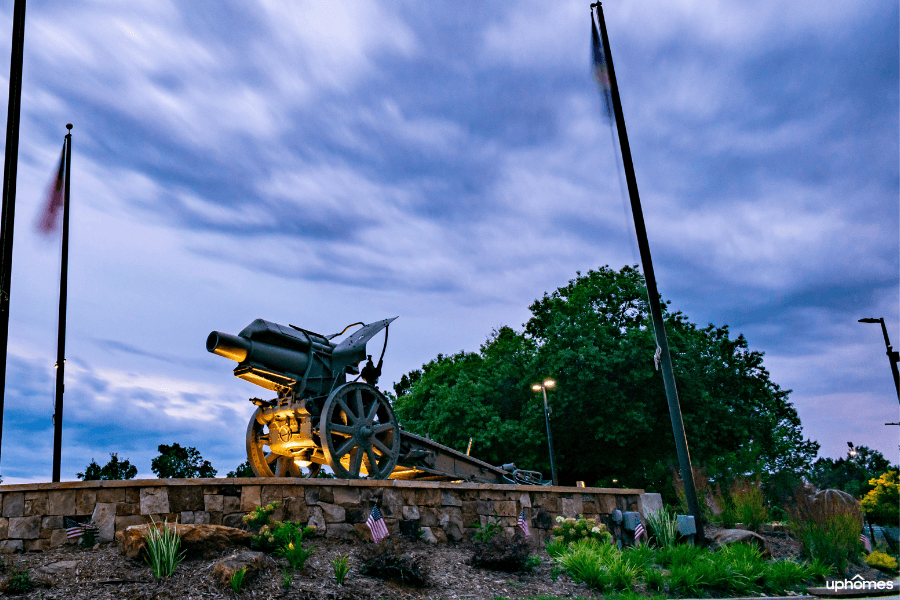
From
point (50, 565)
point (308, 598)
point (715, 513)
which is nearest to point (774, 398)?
point (715, 513)

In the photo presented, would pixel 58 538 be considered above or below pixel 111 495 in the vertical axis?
below

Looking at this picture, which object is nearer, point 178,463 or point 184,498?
point 184,498

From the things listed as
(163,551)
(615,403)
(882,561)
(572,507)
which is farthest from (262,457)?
(615,403)

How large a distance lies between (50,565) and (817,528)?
1007 centimetres

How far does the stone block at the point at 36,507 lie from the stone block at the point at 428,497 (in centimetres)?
475

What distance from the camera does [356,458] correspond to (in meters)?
10.4

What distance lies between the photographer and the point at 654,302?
1139 cm

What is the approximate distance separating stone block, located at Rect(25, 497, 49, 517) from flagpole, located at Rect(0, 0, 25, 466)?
1.04 meters

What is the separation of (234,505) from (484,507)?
3.59 metres

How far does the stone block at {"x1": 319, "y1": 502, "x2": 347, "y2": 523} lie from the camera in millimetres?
8344

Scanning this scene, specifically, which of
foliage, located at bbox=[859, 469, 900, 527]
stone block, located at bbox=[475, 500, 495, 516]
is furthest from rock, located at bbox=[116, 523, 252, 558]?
foliage, located at bbox=[859, 469, 900, 527]

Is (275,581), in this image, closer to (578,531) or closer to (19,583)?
(19,583)

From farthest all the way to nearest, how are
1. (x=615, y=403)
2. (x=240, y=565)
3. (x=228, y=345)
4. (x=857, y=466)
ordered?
(x=857, y=466), (x=615, y=403), (x=228, y=345), (x=240, y=565)

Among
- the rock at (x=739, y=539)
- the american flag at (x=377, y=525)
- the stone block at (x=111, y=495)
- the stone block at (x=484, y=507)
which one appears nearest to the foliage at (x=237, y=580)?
the american flag at (x=377, y=525)
